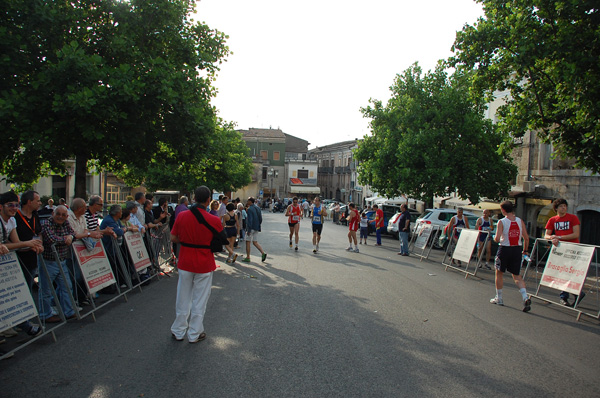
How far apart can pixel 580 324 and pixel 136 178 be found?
25.3 meters

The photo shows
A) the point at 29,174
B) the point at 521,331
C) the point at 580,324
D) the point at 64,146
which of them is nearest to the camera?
the point at 521,331

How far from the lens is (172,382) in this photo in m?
4.34

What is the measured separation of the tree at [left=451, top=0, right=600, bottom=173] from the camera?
9.92 meters

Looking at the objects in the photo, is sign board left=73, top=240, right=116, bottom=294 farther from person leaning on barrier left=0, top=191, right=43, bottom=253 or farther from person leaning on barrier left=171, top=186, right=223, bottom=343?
person leaning on barrier left=171, top=186, right=223, bottom=343

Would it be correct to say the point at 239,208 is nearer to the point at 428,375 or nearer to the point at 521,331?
the point at 521,331

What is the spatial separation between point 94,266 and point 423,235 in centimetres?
1161

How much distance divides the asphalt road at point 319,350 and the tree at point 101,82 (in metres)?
5.20

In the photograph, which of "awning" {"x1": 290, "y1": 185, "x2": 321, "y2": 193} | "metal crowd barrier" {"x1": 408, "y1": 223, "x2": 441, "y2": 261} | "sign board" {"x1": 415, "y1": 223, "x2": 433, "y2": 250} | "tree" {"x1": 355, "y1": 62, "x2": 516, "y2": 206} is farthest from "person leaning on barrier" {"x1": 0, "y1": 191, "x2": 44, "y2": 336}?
"awning" {"x1": 290, "y1": 185, "x2": 321, "y2": 193}

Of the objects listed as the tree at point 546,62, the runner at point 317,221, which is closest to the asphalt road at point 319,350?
the tree at point 546,62

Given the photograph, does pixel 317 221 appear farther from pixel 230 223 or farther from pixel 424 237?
pixel 424 237

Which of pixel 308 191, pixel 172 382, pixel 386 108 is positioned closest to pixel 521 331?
pixel 172 382

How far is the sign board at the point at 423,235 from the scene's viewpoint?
51.3 feet

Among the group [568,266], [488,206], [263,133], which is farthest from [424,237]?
[263,133]

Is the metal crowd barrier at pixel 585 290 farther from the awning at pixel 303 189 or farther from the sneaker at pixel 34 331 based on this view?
the awning at pixel 303 189
